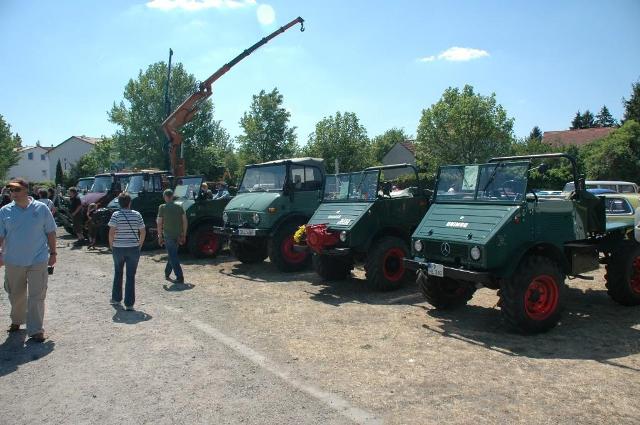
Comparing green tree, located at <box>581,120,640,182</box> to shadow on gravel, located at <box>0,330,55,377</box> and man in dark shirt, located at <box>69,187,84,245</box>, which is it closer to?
man in dark shirt, located at <box>69,187,84,245</box>

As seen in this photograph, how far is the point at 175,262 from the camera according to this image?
9195mm

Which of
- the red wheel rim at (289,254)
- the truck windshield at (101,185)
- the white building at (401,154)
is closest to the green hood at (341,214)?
the red wheel rim at (289,254)

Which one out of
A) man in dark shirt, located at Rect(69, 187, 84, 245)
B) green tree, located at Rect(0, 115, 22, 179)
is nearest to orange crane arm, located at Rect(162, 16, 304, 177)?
man in dark shirt, located at Rect(69, 187, 84, 245)

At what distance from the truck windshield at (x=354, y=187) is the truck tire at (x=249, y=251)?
2.24 m

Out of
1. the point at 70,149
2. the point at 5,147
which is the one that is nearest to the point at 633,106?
the point at 5,147

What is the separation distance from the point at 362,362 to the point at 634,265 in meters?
4.46

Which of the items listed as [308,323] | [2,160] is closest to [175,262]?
[308,323]

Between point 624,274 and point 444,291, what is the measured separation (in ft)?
7.96

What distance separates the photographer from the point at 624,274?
6.79 metres

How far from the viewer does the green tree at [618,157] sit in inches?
1204

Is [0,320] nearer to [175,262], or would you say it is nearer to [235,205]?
[175,262]

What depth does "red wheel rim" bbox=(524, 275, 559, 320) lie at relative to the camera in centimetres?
582

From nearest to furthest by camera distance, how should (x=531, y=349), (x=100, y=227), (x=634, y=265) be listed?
1. (x=531, y=349)
2. (x=634, y=265)
3. (x=100, y=227)

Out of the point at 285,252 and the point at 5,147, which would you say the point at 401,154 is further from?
the point at 285,252
